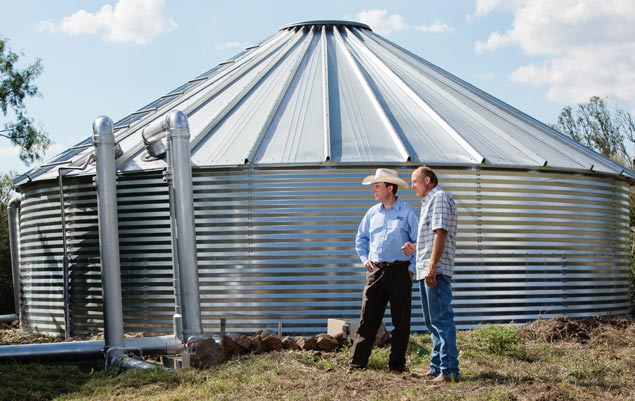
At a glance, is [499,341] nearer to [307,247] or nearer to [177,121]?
Result: [307,247]

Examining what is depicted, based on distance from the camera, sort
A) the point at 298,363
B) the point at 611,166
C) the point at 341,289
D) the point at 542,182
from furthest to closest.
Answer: the point at 611,166 → the point at 542,182 → the point at 341,289 → the point at 298,363

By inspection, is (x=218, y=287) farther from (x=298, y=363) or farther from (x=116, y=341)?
(x=298, y=363)

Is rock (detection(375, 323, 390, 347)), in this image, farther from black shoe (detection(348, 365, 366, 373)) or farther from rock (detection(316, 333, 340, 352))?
black shoe (detection(348, 365, 366, 373))

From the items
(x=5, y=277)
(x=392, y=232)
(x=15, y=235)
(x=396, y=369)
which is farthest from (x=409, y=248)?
(x=5, y=277)

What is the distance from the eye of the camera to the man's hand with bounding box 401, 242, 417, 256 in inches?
347

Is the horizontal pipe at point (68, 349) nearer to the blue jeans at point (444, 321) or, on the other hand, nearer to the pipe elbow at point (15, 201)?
the blue jeans at point (444, 321)

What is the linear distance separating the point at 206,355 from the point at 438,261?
10.7ft

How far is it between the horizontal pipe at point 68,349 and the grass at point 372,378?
0.16m

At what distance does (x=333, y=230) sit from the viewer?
13359 millimetres

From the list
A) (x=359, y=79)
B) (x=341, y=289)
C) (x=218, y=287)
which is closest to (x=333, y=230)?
(x=341, y=289)

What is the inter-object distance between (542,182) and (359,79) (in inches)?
170

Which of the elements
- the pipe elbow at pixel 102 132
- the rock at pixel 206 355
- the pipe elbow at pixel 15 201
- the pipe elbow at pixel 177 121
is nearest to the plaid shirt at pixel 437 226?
the rock at pixel 206 355

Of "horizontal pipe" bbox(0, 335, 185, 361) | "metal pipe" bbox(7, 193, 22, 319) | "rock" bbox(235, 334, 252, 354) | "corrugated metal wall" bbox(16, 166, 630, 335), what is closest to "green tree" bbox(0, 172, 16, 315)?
"metal pipe" bbox(7, 193, 22, 319)

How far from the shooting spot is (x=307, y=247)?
524 inches
